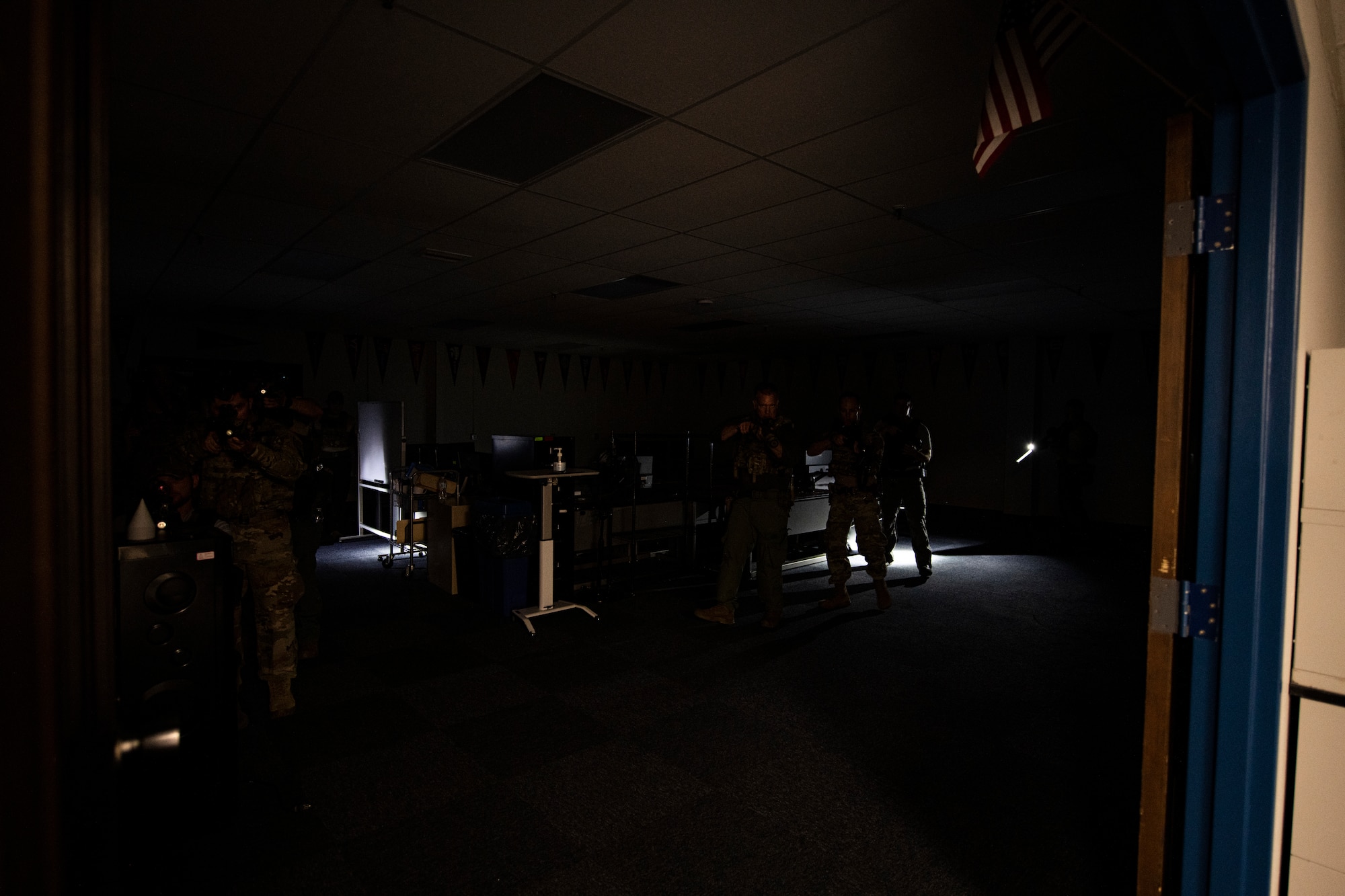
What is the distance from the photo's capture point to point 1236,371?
1.33m

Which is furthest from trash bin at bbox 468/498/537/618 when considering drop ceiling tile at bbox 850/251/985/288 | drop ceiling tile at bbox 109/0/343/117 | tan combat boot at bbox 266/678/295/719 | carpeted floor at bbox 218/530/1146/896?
drop ceiling tile at bbox 850/251/985/288

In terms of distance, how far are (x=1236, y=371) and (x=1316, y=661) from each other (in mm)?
642

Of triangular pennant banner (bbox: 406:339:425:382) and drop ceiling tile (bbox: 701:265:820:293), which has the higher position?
drop ceiling tile (bbox: 701:265:820:293)

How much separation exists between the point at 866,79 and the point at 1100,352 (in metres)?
8.26

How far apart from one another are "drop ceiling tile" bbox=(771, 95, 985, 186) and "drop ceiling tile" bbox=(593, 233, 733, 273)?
51.3 inches

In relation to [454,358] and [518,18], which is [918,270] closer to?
[518,18]

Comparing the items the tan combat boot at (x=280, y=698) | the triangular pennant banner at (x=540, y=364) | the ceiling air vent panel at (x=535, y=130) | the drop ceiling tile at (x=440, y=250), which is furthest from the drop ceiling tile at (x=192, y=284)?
the triangular pennant banner at (x=540, y=364)

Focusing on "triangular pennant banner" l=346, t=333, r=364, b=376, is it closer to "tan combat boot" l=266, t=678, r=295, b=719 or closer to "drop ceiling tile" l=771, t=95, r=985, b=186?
"tan combat boot" l=266, t=678, r=295, b=719

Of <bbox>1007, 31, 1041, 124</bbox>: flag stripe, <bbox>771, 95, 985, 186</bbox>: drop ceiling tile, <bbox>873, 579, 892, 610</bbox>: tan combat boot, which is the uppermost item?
<bbox>771, 95, 985, 186</bbox>: drop ceiling tile

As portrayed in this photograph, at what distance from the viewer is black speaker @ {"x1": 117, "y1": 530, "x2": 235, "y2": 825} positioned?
2078 millimetres

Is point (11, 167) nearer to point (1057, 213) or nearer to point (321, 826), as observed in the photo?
point (321, 826)

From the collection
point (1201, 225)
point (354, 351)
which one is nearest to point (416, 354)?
point (354, 351)

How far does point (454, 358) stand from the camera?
31.9ft

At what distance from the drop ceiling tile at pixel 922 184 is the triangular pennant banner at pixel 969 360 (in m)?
7.09
